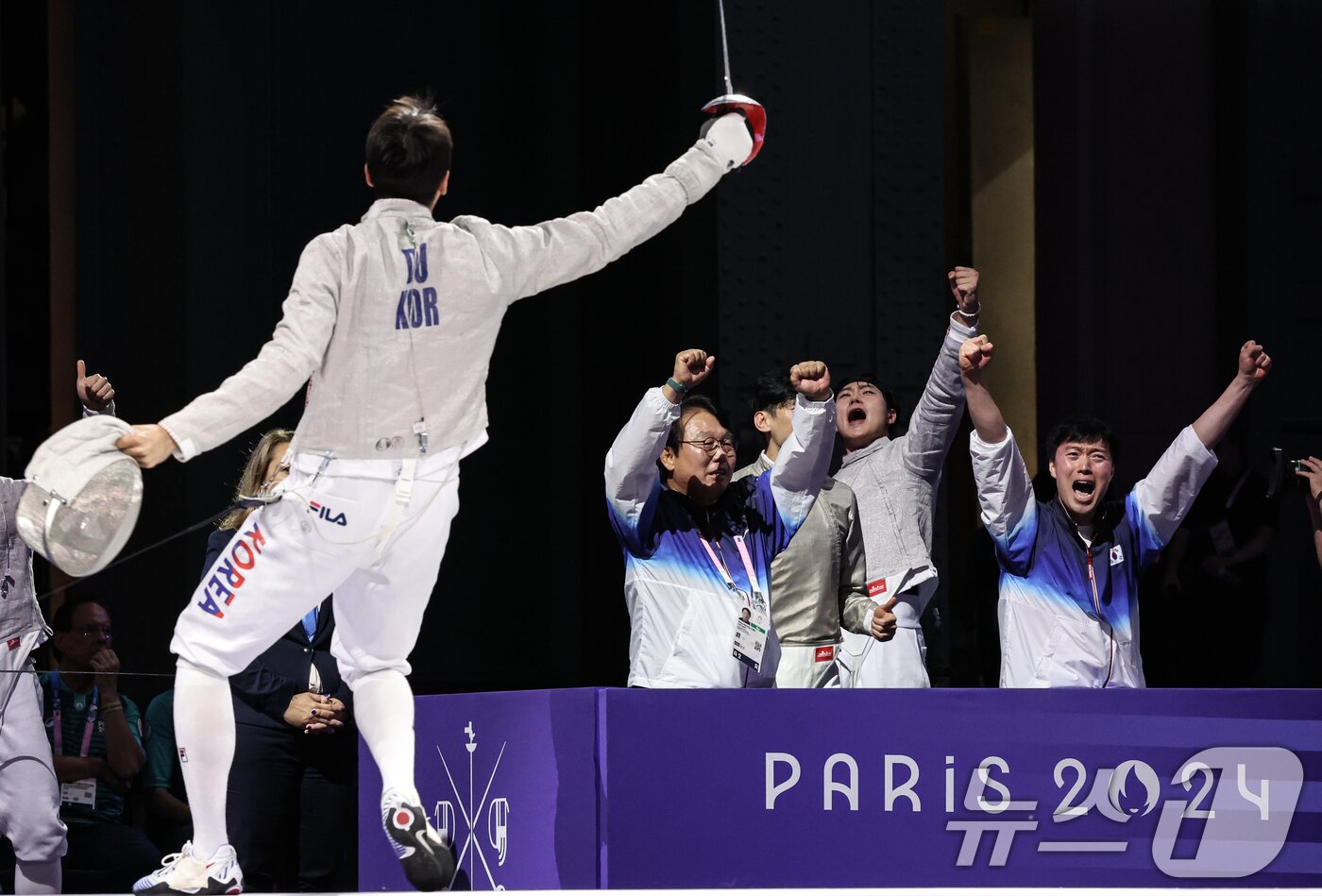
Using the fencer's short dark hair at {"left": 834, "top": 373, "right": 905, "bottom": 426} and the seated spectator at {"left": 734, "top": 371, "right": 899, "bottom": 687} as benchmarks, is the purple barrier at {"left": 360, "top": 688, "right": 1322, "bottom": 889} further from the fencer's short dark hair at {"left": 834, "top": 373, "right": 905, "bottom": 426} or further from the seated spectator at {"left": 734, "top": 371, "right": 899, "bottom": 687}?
the fencer's short dark hair at {"left": 834, "top": 373, "right": 905, "bottom": 426}

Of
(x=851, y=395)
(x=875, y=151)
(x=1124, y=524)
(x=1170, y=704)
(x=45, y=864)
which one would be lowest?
(x=45, y=864)

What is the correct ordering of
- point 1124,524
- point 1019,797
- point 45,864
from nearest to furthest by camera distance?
point 1019,797
point 45,864
point 1124,524

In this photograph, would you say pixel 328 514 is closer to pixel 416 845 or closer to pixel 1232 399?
pixel 416 845

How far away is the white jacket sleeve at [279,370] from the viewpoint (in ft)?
12.9

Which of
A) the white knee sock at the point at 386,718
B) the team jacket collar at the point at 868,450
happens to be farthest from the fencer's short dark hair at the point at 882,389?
the white knee sock at the point at 386,718

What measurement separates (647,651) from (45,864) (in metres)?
1.88

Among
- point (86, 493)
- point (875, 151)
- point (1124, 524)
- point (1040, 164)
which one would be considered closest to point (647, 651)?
point (1124, 524)

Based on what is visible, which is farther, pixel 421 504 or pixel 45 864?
pixel 45 864

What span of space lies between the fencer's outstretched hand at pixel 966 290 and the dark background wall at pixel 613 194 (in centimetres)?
184

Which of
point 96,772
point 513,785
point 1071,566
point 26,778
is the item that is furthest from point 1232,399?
point 26,778

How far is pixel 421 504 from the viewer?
164 inches

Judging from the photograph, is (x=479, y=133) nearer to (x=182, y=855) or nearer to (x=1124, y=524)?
(x=1124, y=524)

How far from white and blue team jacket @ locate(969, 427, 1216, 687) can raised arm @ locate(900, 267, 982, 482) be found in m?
0.47

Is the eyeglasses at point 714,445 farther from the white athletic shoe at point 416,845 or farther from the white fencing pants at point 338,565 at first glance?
the white athletic shoe at point 416,845
